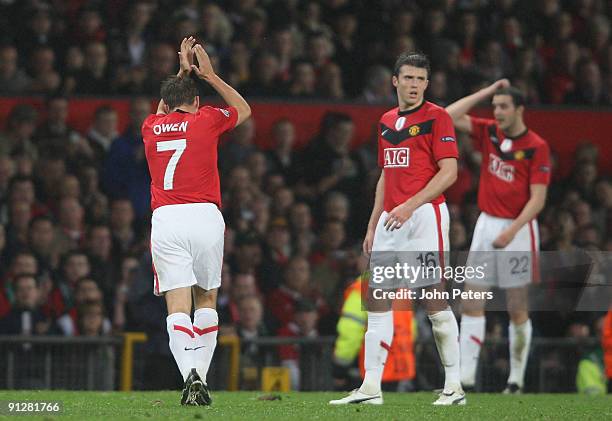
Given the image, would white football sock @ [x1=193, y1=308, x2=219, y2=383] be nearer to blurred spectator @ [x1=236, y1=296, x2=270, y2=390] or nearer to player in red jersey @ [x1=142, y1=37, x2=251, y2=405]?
player in red jersey @ [x1=142, y1=37, x2=251, y2=405]

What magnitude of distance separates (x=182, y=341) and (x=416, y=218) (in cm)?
178

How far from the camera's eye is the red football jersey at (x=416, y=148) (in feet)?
30.2

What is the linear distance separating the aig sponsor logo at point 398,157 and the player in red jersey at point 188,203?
105 centimetres

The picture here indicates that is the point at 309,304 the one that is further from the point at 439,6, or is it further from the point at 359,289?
the point at 439,6

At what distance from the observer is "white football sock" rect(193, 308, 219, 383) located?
29.0 feet

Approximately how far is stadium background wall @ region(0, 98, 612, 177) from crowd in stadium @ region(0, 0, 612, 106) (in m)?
0.15

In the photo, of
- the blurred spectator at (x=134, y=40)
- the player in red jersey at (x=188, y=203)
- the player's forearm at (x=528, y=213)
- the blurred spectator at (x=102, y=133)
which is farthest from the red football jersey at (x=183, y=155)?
the blurred spectator at (x=134, y=40)

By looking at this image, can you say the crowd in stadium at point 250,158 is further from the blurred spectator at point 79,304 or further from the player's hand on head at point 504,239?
the player's hand on head at point 504,239

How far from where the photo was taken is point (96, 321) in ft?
41.0

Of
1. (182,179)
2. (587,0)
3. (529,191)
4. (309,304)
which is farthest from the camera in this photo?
(587,0)

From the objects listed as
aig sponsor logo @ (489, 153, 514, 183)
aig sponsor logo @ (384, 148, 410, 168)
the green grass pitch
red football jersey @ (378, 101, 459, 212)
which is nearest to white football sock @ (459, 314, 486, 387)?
the green grass pitch

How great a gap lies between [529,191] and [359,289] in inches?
65.6

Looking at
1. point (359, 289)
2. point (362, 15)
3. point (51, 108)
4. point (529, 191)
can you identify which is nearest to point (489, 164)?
point (529, 191)

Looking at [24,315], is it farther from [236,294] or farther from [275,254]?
[275,254]
